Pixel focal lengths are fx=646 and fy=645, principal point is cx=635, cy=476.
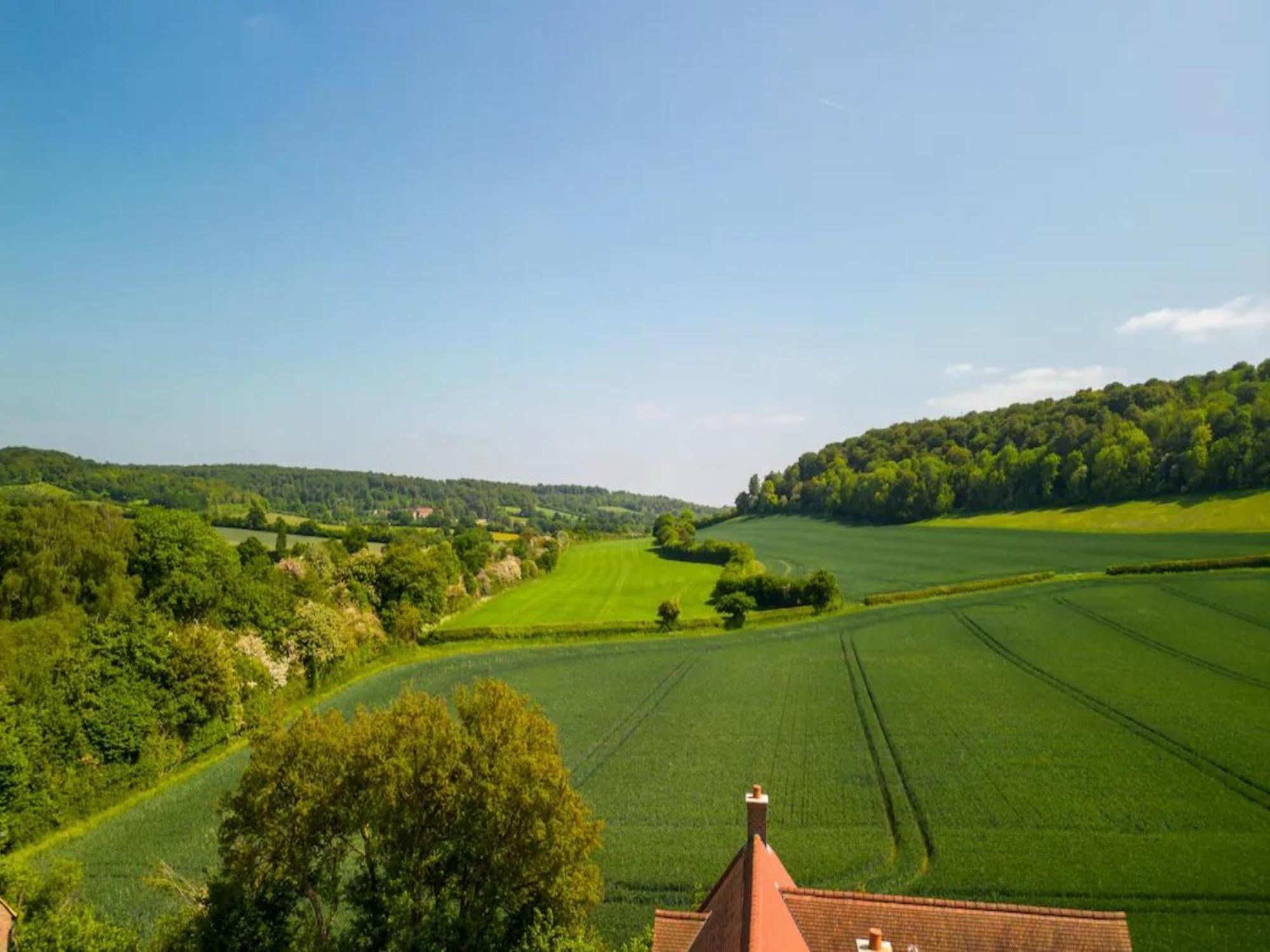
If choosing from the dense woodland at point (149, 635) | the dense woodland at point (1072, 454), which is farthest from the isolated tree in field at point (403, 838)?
the dense woodland at point (1072, 454)

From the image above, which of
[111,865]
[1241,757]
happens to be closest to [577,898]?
[111,865]

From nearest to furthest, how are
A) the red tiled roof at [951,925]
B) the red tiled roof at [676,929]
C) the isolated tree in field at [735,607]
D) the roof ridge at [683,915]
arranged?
the red tiled roof at [951,925], the red tiled roof at [676,929], the roof ridge at [683,915], the isolated tree in field at [735,607]

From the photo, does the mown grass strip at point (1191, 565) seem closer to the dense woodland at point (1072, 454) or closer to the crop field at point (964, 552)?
the crop field at point (964, 552)

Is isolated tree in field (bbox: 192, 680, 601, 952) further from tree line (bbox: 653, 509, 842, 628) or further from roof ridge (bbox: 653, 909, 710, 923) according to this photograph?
tree line (bbox: 653, 509, 842, 628)

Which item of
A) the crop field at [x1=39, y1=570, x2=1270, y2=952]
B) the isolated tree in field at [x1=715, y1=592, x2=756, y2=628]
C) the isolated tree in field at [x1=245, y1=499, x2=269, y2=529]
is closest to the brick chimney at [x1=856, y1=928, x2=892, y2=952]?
the crop field at [x1=39, y1=570, x2=1270, y2=952]

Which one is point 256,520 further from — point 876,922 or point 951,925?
point 951,925

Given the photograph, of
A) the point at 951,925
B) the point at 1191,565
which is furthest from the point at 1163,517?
the point at 951,925
